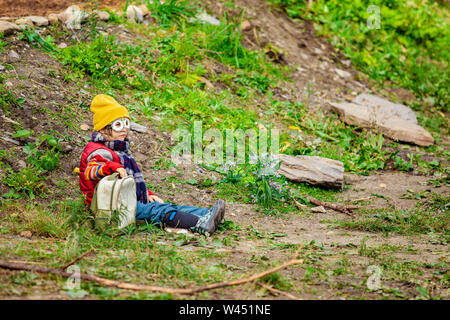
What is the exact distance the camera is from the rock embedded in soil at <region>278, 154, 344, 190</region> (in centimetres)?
591

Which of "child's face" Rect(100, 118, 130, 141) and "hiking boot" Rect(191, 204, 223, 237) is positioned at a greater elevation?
"child's face" Rect(100, 118, 130, 141)

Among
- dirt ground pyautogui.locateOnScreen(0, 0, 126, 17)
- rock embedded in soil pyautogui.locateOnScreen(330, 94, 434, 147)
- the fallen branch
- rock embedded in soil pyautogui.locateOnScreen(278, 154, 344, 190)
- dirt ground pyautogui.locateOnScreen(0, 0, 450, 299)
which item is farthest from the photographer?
rock embedded in soil pyautogui.locateOnScreen(330, 94, 434, 147)

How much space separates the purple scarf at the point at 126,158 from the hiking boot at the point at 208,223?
23.2 inches

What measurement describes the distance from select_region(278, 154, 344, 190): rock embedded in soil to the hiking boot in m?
1.81

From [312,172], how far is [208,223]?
7.34 feet

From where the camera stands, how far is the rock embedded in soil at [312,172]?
591 cm

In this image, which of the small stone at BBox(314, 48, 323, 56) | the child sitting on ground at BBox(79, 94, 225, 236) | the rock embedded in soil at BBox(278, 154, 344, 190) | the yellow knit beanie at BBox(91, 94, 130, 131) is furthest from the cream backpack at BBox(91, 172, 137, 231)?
the small stone at BBox(314, 48, 323, 56)

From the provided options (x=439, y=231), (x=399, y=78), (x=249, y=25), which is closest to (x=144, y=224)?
(x=439, y=231)

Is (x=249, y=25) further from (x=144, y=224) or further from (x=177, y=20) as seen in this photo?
(x=144, y=224)

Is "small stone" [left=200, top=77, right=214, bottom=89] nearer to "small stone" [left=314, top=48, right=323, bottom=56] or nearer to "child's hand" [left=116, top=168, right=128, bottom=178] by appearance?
"small stone" [left=314, top=48, right=323, bottom=56]

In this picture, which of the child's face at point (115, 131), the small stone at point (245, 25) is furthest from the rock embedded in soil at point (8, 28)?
the small stone at point (245, 25)

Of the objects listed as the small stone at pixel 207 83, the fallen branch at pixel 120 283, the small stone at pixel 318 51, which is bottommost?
the fallen branch at pixel 120 283

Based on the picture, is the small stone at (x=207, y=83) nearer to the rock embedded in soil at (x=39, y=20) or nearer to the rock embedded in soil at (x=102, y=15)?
the rock embedded in soil at (x=102, y=15)

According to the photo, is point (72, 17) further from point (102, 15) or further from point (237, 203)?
point (237, 203)
